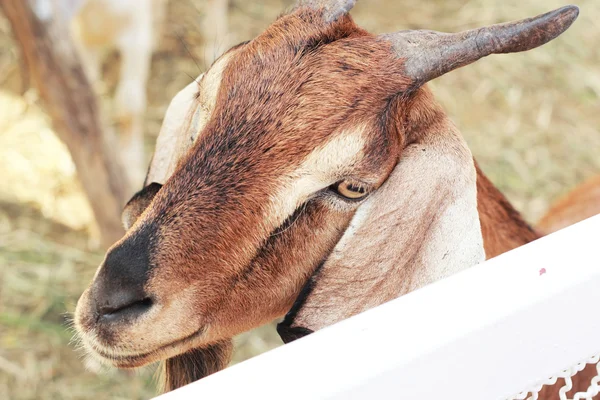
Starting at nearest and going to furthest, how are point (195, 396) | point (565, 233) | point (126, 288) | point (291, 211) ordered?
1. point (195, 396)
2. point (565, 233)
3. point (126, 288)
4. point (291, 211)

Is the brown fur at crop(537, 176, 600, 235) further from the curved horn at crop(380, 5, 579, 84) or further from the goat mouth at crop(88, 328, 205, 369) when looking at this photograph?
the goat mouth at crop(88, 328, 205, 369)

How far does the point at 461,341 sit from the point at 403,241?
0.65 m

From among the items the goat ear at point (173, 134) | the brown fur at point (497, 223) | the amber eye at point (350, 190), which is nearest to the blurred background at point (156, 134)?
the goat ear at point (173, 134)

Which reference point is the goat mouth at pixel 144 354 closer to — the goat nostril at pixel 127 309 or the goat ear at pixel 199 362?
the goat nostril at pixel 127 309

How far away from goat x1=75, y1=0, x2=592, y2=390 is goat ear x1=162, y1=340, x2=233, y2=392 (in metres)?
0.33

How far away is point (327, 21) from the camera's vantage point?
188 centimetres

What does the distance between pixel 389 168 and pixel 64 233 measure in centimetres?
298

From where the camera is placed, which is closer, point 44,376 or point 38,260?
point 44,376

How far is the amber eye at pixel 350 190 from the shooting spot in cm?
180

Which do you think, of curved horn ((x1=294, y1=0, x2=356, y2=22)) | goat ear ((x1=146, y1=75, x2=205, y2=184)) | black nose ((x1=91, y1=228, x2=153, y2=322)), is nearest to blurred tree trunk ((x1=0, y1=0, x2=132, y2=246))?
goat ear ((x1=146, y1=75, x2=205, y2=184))

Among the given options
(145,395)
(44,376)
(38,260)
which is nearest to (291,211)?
(145,395)

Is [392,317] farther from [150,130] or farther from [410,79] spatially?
[150,130]

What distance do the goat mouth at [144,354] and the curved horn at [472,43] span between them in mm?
911

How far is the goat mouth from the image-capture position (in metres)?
1.73
